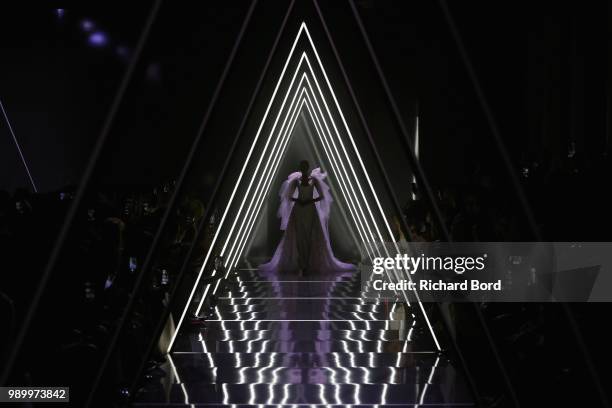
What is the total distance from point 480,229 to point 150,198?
5.52 metres

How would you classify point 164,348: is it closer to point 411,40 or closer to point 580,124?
point 580,124

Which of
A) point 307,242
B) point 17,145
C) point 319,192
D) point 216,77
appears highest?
point 216,77

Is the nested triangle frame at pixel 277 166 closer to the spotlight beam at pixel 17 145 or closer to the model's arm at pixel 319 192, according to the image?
the model's arm at pixel 319 192

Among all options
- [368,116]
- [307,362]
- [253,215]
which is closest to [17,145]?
[253,215]

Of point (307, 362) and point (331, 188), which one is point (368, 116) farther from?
point (307, 362)

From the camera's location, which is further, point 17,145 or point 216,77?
point 216,77

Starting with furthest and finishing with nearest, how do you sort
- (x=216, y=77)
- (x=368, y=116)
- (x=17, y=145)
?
(x=368, y=116) → (x=216, y=77) → (x=17, y=145)

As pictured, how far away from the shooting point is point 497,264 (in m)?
5.96

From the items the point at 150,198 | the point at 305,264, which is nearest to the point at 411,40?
the point at 305,264

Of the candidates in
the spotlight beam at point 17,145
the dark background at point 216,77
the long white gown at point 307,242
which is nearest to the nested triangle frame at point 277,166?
the long white gown at point 307,242

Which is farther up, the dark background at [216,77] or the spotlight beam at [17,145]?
the dark background at [216,77]

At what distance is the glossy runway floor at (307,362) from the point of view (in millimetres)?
4574

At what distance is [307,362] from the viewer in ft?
18.6

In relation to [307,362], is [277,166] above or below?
above
